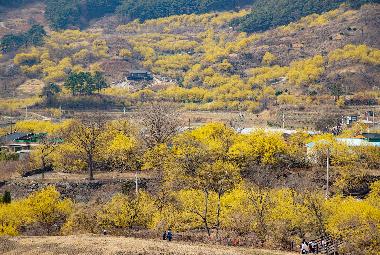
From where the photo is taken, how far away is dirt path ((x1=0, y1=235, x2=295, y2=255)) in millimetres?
27969

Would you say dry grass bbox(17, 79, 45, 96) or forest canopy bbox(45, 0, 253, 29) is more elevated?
forest canopy bbox(45, 0, 253, 29)

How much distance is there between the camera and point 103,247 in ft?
93.5

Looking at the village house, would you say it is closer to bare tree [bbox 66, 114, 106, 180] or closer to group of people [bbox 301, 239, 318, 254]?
bare tree [bbox 66, 114, 106, 180]

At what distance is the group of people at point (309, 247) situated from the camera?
30984 millimetres

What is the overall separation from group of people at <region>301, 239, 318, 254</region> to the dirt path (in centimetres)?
119

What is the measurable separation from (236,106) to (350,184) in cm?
5303

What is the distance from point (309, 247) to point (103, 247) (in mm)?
11252

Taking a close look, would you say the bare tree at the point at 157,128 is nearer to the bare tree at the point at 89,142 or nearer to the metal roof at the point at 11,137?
the bare tree at the point at 89,142

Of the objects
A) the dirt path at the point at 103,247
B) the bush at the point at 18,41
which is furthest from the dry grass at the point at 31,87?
the dirt path at the point at 103,247

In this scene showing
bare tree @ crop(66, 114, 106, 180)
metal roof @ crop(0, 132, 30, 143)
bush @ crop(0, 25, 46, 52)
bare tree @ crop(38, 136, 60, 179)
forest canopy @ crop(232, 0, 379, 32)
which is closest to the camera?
bare tree @ crop(66, 114, 106, 180)

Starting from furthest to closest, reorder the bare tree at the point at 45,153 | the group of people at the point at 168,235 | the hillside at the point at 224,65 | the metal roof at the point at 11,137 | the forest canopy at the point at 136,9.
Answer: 1. the forest canopy at the point at 136,9
2. the hillside at the point at 224,65
3. the metal roof at the point at 11,137
4. the bare tree at the point at 45,153
5. the group of people at the point at 168,235

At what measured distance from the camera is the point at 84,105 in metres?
99.8

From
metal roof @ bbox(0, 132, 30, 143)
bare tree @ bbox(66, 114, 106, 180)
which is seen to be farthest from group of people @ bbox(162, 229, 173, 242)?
metal roof @ bbox(0, 132, 30, 143)

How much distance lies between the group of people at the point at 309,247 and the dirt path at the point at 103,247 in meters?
1.19
